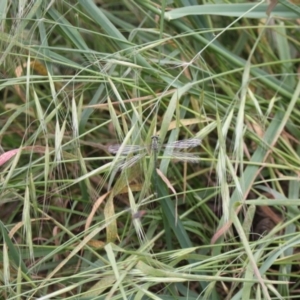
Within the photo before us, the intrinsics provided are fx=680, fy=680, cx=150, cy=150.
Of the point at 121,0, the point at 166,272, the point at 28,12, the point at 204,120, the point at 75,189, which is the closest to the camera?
the point at 166,272

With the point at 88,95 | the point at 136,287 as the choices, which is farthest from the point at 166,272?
the point at 88,95

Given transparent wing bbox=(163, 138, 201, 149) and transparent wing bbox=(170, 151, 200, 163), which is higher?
transparent wing bbox=(163, 138, 201, 149)

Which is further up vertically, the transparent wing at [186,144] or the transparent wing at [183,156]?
the transparent wing at [186,144]

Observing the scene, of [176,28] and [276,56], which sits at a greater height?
[176,28]

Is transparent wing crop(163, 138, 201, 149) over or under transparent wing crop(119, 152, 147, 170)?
under

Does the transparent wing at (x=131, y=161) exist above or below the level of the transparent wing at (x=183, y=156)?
above

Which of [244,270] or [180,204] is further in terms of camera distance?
[180,204]

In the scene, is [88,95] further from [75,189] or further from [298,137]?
[298,137]

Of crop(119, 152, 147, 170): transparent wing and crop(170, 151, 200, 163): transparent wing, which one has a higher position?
crop(119, 152, 147, 170): transparent wing
